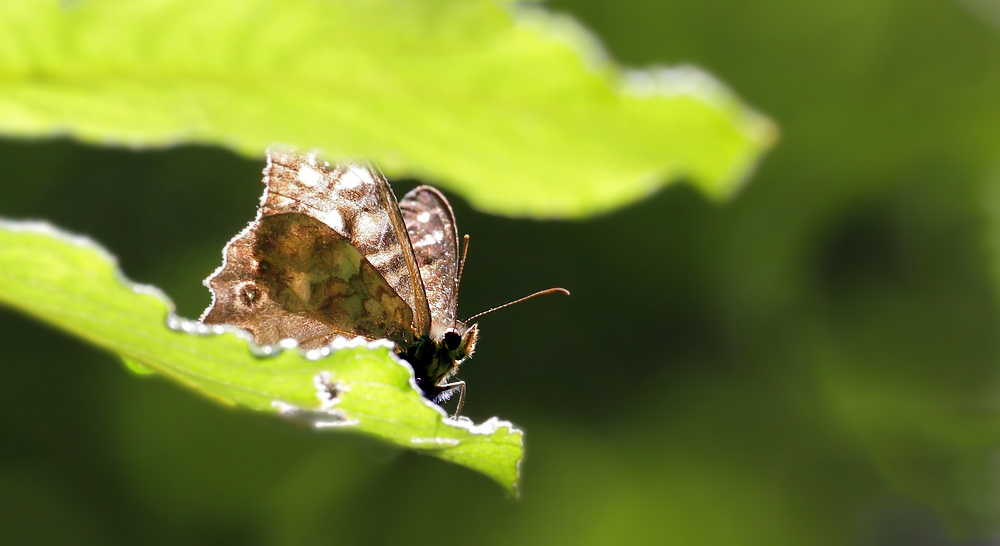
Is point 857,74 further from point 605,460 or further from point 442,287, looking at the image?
point 442,287

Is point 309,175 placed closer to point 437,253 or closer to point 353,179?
point 353,179

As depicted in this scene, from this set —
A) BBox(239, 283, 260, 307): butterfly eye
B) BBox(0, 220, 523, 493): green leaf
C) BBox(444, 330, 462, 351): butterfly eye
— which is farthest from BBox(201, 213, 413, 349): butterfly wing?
BBox(0, 220, 523, 493): green leaf

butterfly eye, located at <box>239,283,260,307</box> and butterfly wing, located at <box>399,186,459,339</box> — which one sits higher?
butterfly wing, located at <box>399,186,459,339</box>

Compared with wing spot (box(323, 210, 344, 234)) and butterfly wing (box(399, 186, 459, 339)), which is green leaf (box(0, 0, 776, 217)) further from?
butterfly wing (box(399, 186, 459, 339))

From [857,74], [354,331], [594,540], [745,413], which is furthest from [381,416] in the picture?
[857,74]

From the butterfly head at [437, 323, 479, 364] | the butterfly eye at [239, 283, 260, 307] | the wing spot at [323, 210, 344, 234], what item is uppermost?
the wing spot at [323, 210, 344, 234]

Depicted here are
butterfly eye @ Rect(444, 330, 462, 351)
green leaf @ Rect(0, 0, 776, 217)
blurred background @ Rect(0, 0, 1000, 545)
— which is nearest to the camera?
green leaf @ Rect(0, 0, 776, 217)
